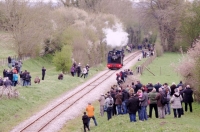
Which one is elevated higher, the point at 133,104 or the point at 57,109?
the point at 133,104

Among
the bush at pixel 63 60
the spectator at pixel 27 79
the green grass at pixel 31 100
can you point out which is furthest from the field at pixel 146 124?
the bush at pixel 63 60

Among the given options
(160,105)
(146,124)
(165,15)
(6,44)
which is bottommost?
(146,124)

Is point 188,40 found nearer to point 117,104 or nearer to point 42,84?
point 42,84

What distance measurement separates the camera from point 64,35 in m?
49.9

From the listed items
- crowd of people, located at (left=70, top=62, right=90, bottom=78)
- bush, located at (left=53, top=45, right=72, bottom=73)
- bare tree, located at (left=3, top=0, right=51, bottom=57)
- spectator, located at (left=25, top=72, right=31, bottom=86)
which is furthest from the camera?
bare tree, located at (left=3, top=0, right=51, bottom=57)

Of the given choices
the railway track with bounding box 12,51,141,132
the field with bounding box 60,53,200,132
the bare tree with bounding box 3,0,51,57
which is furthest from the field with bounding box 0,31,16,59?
the field with bounding box 60,53,200,132

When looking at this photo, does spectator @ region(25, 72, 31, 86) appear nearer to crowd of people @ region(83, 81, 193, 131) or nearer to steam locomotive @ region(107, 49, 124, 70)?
crowd of people @ region(83, 81, 193, 131)

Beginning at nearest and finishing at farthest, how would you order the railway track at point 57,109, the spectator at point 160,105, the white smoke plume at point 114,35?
the spectator at point 160,105
the railway track at point 57,109
the white smoke plume at point 114,35

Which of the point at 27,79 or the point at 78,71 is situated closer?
the point at 27,79

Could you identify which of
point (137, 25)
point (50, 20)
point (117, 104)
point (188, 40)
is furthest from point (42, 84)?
point (137, 25)

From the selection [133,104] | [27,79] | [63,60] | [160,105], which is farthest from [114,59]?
[133,104]

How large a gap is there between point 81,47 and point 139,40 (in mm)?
42078

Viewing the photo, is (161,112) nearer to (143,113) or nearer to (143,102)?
(143,113)

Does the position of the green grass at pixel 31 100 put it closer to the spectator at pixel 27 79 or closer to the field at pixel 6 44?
the spectator at pixel 27 79
